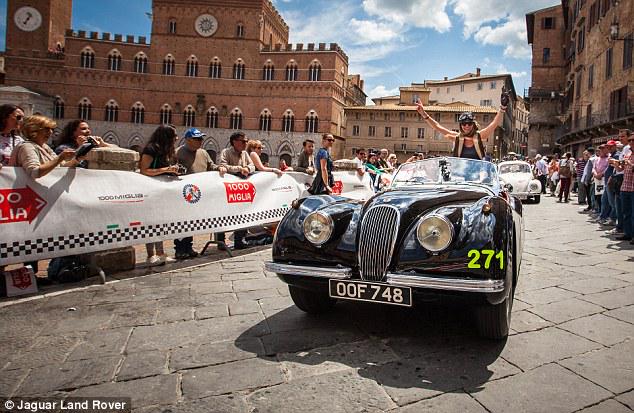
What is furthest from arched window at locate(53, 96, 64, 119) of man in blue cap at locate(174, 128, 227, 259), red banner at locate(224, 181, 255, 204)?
red banner at locate(224, 181, 255, 204)

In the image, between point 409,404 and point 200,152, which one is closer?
point 409,404

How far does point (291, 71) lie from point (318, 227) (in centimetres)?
4505

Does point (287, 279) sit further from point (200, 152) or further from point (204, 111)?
point (204, 111)

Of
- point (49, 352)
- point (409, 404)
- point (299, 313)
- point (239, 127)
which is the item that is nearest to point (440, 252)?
point (409, 404)

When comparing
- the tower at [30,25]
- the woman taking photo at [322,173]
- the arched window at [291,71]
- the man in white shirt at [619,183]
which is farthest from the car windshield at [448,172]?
the tower at [30,25]

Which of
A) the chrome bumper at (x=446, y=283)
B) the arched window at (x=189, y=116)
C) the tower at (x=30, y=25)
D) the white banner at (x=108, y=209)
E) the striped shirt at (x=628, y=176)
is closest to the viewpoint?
the chrome bumper at (x=446, y=283)

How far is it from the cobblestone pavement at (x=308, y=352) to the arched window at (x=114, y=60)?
4908cm

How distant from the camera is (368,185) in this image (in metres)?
11.5

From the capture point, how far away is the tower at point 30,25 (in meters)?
47.8

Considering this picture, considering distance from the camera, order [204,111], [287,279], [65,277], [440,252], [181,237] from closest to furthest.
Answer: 1. [440,252]
2. [287,279]
3. [65,277]
4. [181,237]
5. [204,111]

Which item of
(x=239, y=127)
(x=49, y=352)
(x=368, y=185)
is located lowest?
(x=49, y=352)

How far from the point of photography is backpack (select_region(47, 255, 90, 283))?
4875mm

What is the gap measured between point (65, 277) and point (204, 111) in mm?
44338

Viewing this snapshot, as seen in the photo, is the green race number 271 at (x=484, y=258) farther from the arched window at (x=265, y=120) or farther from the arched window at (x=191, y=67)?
the arched window at (x=191, y=67)
